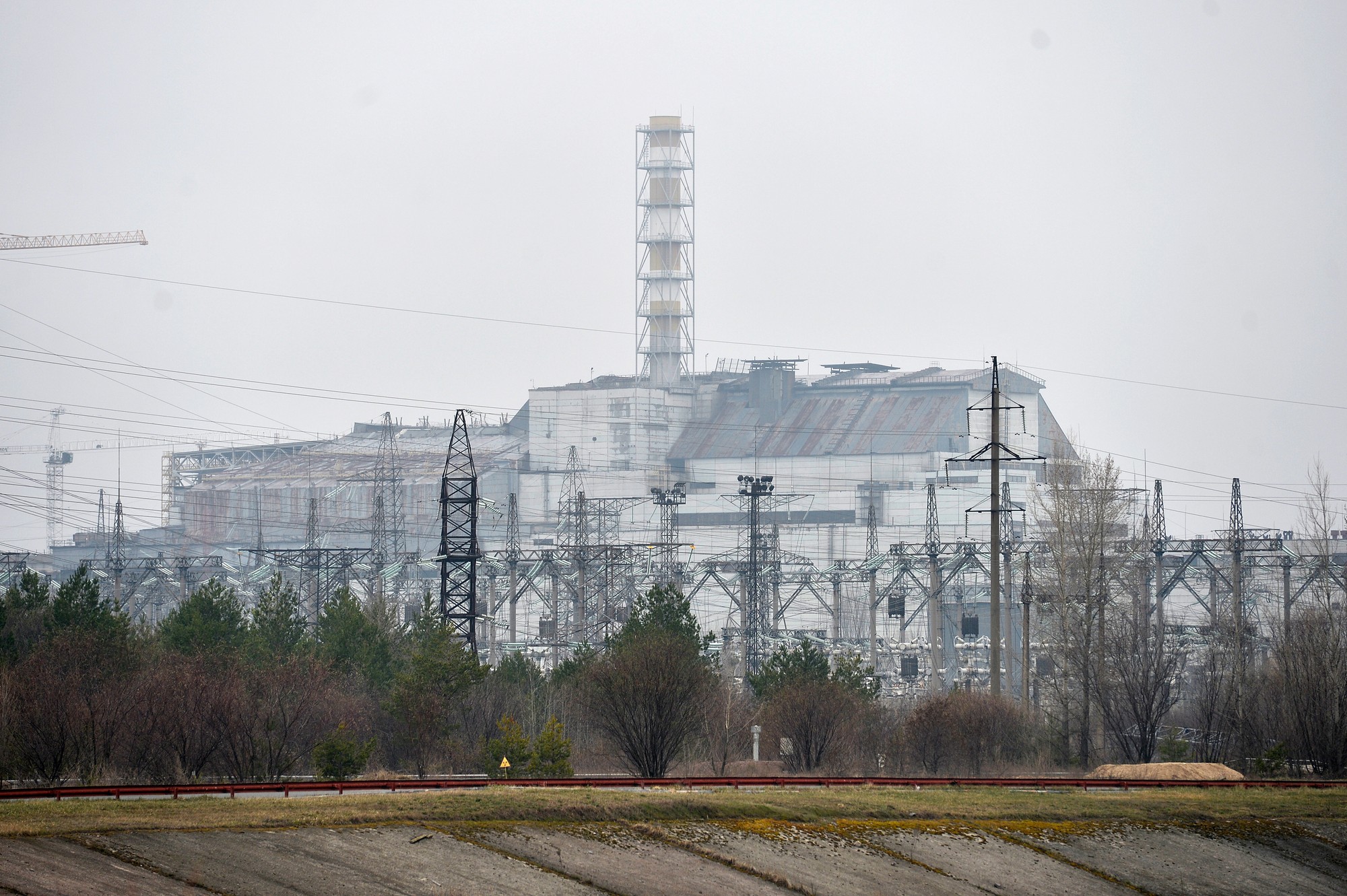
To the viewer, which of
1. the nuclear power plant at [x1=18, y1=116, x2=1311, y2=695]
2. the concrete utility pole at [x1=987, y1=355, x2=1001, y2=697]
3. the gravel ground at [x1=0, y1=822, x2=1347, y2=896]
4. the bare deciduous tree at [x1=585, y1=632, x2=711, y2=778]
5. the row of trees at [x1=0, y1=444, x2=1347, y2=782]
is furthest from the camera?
the nuclear power plant at [x1=18, y1=116, x2=1311, y2=695]

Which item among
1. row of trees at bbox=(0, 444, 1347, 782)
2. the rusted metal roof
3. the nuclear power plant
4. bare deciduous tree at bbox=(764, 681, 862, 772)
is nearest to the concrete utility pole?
row of trees at bbox=(0, 444, 1347, 782)

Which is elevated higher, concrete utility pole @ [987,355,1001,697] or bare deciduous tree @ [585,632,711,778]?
concrete utility pole @ [987,355,1001,697]

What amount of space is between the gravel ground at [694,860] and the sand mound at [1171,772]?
3.41 metres

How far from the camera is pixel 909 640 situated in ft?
290

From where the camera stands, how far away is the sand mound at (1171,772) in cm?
2562

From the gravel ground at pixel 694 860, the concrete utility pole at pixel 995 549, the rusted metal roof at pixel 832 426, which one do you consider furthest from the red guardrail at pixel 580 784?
the rusted metal roof at pixel 832 426

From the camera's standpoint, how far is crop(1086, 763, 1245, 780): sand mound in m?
25.6

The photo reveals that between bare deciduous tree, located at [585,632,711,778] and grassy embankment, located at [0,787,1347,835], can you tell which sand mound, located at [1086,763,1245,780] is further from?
bare deciduous tree, located at [585,632,711,778]

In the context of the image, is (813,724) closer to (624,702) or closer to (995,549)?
(624,702)

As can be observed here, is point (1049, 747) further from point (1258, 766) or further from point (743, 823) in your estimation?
point (743, 823)

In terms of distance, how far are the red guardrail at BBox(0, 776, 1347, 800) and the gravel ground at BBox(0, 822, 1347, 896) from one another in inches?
91.8

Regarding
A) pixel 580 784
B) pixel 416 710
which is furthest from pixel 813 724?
pixel 580 784

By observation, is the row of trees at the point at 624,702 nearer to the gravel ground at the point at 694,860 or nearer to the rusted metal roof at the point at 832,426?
the gravel ground at the point at 694,860

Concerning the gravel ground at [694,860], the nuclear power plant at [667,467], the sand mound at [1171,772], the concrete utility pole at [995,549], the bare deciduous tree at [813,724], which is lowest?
the gravel ground at [694,860]
